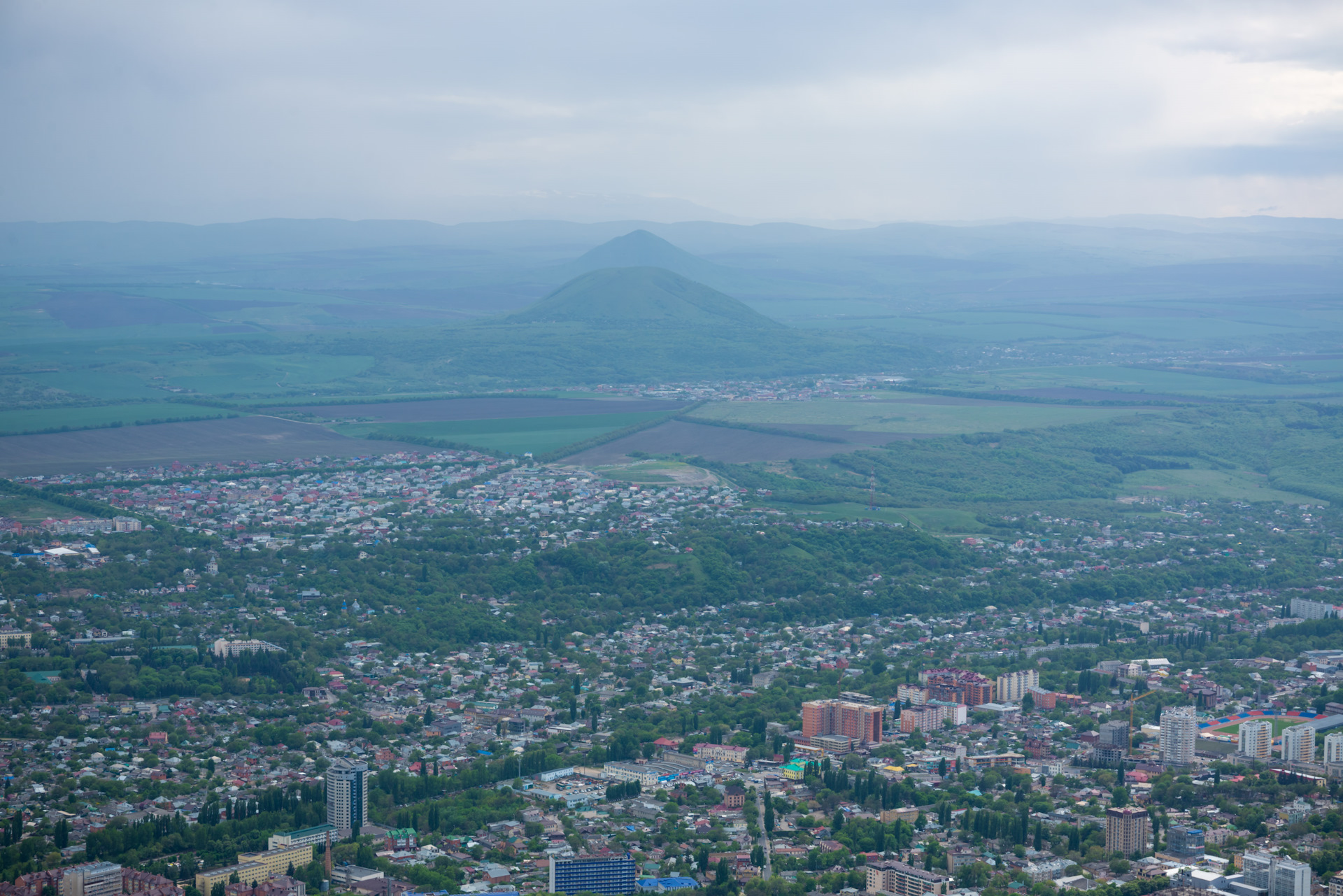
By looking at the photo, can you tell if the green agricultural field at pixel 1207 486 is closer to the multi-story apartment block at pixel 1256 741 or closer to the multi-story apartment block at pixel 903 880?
the multi-story apartment block at pixel 1256 741

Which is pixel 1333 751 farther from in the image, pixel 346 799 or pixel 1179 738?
pixel 346 799

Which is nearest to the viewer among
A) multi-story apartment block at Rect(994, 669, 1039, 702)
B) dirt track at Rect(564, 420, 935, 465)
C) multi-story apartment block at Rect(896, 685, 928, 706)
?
multi-story apartment block at Rect(896, 685, 928, 706)

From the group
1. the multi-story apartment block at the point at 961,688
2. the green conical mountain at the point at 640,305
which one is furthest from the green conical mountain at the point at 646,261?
the multi-story apartment block at the point at 961,688

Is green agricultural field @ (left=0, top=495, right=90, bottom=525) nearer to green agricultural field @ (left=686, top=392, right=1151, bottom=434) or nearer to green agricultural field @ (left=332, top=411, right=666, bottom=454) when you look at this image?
green agricultural field @ (left=332, top=411, right=666, bottom=454)

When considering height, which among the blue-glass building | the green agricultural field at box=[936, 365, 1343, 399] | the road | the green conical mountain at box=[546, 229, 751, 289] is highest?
the green conical mountain at box=[546, 229, 751, 289]

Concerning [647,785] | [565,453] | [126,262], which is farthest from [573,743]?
[126,262]

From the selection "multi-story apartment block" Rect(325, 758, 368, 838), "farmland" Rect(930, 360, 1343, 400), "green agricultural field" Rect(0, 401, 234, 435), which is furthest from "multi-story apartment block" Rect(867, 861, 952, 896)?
"farmland" Rect(930, 360, 1343, 400)

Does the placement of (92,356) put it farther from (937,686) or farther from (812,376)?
(937,686)
